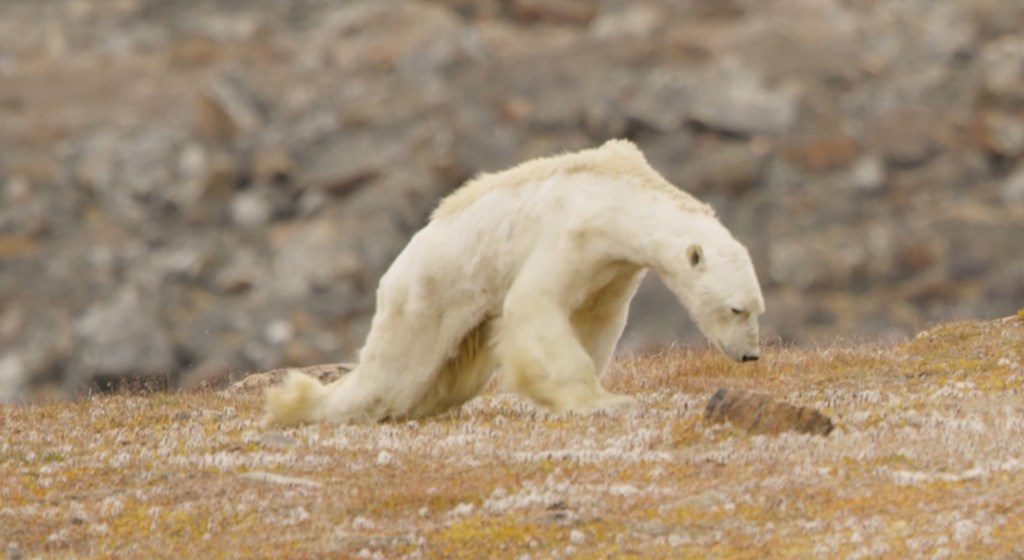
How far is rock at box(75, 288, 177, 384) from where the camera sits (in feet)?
353

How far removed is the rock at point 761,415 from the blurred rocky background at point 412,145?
276 ft

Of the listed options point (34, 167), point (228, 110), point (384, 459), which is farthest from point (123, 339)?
point (384, 459)

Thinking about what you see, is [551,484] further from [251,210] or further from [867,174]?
[867,174]

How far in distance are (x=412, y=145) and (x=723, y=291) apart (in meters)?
122

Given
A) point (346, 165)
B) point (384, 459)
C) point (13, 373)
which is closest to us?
point (384, 459)

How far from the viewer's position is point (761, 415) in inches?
715

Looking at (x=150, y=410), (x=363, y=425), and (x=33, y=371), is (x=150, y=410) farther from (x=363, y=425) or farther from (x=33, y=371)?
(x=33, y=371)

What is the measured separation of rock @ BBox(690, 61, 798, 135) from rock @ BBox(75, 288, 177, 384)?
157 feet

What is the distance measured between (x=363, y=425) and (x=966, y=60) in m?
141

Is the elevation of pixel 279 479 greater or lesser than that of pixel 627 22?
lesser

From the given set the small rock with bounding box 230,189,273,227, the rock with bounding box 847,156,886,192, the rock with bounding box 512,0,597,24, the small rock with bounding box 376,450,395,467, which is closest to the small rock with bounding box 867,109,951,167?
the rock with bounding box 847,156,886,192

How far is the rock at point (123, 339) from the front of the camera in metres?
108

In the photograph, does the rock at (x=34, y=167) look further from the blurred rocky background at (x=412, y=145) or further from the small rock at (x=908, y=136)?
the small rock at (x=908, y=136)

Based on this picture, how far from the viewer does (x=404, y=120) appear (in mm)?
150875
